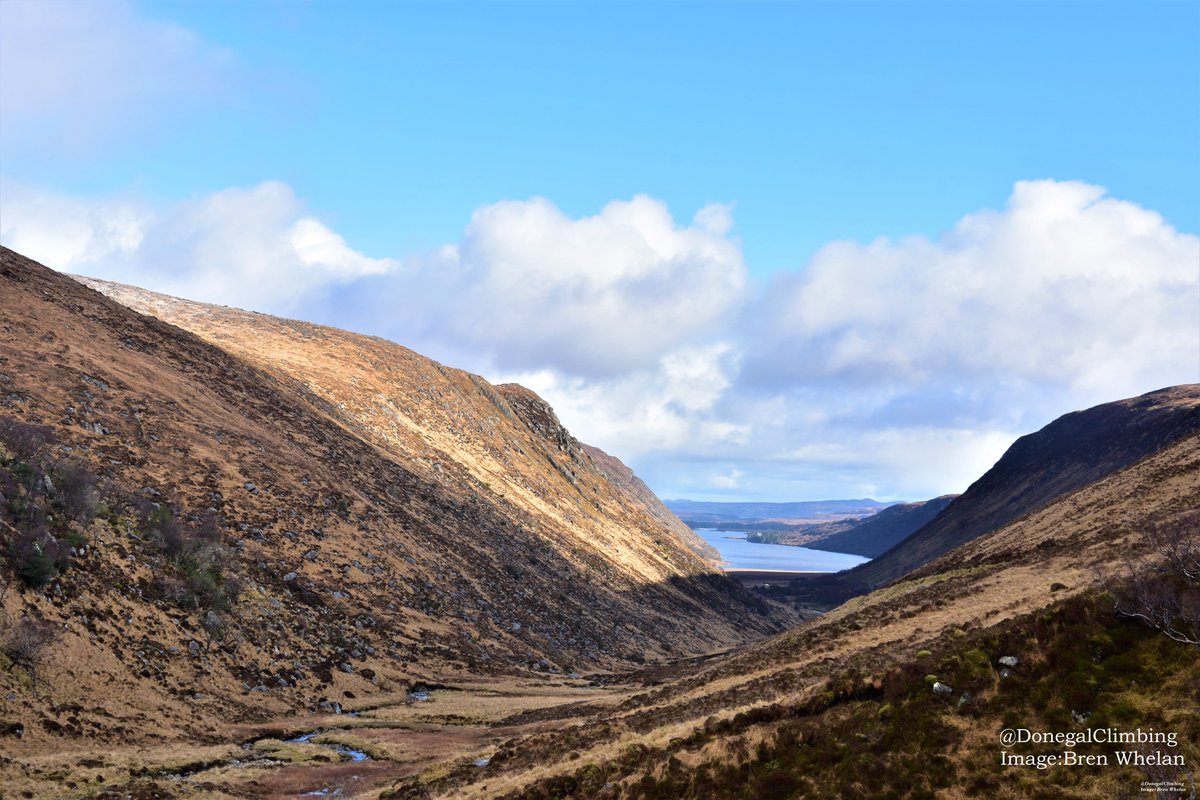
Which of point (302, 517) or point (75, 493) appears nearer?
point (75, 493)

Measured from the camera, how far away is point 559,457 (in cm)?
15262

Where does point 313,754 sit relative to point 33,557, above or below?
below

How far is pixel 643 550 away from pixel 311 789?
112 metres

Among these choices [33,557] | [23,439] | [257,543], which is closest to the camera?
[33,557]

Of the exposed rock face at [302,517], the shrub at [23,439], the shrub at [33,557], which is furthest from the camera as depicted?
the shrub at [23,439]

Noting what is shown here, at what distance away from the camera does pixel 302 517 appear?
6675 centimetres

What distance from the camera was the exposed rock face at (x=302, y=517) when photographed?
44.7 metres

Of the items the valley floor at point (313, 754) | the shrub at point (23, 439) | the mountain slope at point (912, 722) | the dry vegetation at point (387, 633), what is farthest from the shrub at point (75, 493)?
the mountain slope at point (912, 722)

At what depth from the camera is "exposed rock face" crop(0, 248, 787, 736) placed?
4466 centimetres

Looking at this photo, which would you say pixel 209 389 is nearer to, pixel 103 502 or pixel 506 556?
pixel 103 502

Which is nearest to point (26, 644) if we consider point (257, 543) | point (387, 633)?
point (257, 543)

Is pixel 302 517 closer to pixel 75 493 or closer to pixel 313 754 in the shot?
pixel 75 493

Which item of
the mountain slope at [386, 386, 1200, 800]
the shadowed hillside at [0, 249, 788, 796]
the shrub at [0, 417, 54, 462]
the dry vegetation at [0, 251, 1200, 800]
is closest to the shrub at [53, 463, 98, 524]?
the dry vegetation at [0, 251, 1200, 800]

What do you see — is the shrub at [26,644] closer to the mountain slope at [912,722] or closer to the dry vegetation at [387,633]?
the dry vegetation at [387,633]
